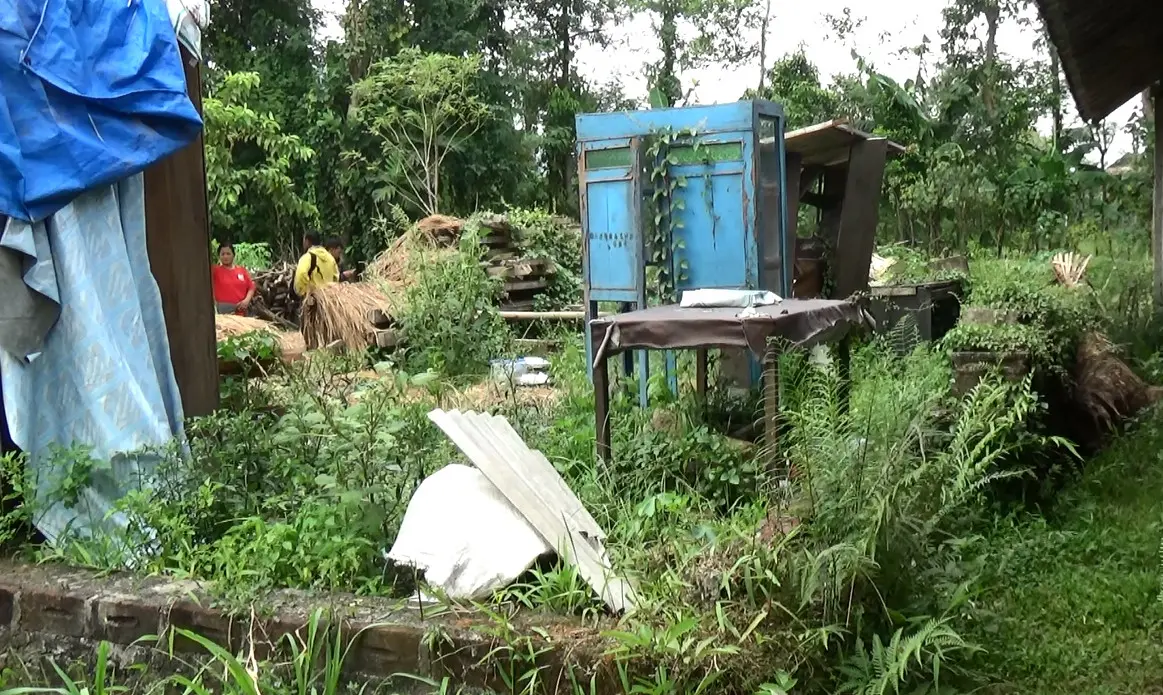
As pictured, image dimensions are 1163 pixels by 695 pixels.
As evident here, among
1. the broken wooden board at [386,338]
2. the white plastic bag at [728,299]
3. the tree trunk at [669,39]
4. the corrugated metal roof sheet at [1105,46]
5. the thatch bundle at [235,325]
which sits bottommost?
the broken wooden board at [386,338]

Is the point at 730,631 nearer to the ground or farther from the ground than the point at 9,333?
nearer to the ground

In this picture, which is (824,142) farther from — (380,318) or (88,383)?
(88,383)

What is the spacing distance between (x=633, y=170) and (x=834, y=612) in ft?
13.3

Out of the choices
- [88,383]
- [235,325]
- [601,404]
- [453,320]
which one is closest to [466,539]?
[601,404]

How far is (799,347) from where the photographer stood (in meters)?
4.20

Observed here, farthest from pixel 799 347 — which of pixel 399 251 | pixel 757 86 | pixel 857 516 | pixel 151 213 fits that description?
pixel 757 86

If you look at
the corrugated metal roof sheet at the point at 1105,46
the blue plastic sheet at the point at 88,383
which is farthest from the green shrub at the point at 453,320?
the corrugated metal roof sheet at the point at 1105,46

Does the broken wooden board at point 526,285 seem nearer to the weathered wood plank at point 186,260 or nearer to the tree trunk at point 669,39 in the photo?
the weathered wood plank at point 186,260

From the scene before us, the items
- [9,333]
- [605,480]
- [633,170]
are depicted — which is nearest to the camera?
[9,333]

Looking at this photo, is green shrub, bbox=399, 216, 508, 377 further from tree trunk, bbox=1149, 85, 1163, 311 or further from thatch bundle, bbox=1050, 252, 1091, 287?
tree trunk, bbox=1149, 85, 1163, 311

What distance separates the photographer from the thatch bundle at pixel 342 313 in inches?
363

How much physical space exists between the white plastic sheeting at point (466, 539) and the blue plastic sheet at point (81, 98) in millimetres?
1903

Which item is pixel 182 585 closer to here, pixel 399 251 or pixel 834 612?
pixel 834 612

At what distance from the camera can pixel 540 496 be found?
340 cm
